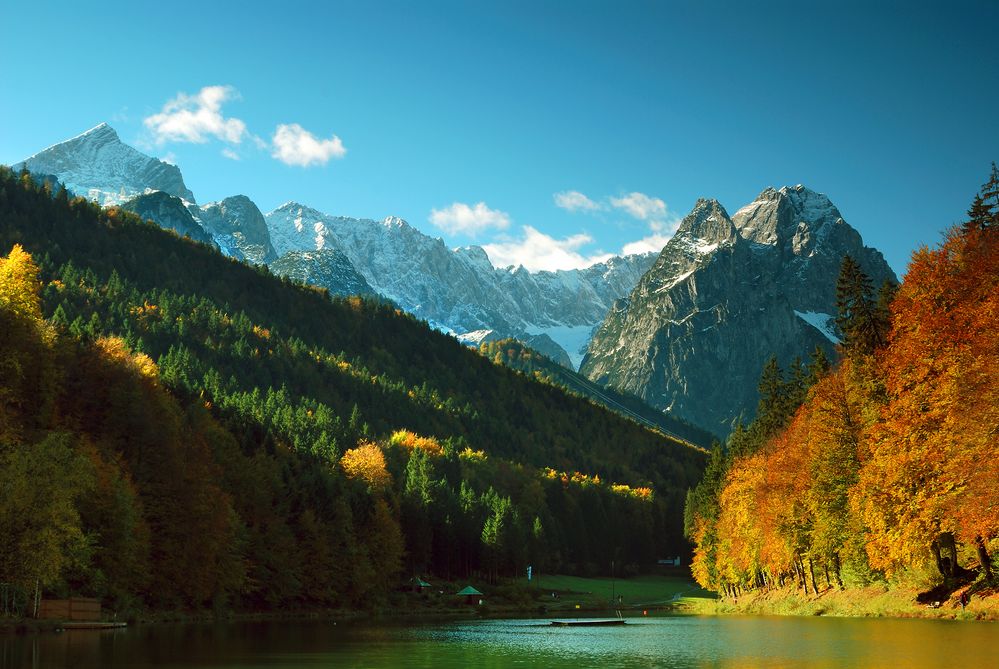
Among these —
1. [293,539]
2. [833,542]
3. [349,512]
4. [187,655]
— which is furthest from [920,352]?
[349,512]

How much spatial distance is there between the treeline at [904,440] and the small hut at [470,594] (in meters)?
65.8

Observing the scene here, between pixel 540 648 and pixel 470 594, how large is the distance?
314ft

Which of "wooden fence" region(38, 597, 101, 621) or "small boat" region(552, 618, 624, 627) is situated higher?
"wooden fence" region(38, 597, 101, 621)

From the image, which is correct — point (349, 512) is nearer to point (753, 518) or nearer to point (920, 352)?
point (753, 518)

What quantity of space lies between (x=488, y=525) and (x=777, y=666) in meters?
136

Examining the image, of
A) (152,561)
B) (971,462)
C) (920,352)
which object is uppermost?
(920,352)

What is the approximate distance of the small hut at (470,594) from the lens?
510ft

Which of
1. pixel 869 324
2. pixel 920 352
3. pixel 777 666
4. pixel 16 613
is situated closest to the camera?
pixel 777 666

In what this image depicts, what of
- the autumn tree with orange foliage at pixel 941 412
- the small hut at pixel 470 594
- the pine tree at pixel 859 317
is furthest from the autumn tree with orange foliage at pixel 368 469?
the autumn tree with orange foliage at pixel 941 412

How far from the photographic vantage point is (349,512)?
419ft

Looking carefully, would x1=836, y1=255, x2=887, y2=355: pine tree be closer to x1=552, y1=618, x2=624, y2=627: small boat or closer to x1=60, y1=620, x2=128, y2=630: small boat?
x1=552, y1=618, x2=624, y2=627: small boat

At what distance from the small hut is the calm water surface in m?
77.5

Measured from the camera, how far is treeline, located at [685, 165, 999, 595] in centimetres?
5253

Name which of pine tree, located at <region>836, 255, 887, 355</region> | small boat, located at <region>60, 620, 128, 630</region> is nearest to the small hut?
small boat, located at <region>60, 620, 128, 630</region>
